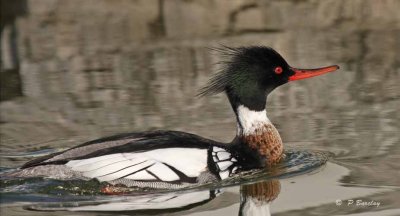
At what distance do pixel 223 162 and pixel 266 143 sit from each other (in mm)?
719

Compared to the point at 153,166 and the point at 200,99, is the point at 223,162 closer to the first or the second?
the point at 153,166

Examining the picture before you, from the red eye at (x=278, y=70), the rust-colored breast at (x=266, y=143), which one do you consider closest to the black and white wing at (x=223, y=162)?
the rust-colored breast at (x=266, y=143)

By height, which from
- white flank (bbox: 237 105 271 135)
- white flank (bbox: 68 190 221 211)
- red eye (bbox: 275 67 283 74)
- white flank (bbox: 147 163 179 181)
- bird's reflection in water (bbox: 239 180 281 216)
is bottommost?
bird's reflection in water (bbox: 239 180 281 216)

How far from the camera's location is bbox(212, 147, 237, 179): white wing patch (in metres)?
8.90

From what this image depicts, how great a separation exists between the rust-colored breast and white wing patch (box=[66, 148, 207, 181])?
0.90 metres

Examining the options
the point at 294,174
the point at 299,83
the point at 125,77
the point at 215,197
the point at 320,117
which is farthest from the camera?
the point at 125,77

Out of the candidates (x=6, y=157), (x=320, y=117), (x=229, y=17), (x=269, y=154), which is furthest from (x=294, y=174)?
(x=229, y=17)

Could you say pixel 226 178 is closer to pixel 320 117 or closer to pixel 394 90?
pixel 320 117

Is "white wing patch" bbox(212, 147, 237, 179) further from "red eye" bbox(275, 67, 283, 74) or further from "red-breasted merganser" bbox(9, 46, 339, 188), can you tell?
"red eye" bbox(275, 67, 283, 74)

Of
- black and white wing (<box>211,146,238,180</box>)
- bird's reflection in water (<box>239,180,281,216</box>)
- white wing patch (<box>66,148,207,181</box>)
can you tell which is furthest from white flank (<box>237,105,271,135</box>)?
white wing patch (<box>66,148,207,181</box>)

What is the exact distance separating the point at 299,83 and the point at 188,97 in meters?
1.56

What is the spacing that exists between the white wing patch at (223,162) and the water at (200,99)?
0.12 meters

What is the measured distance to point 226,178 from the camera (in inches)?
350

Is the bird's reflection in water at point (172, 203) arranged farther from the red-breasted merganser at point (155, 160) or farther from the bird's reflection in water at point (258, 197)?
the red-breasted merganser at point (155, 160)
